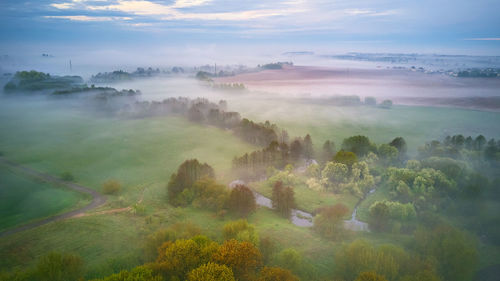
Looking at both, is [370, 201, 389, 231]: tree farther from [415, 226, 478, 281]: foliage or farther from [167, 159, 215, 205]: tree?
[167, 159, 215, 205]: tree

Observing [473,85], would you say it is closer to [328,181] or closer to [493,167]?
[493,167]

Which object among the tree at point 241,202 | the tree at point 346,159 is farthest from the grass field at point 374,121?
the tree at point 241,202

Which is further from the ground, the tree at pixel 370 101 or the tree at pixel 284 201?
the tree at pixel 370 101

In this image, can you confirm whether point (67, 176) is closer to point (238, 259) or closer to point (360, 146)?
point (238, 259)

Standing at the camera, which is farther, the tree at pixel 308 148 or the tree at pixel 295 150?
the tree at pixel 308 148

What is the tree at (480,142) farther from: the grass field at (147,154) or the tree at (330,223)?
the tree at (330,223)

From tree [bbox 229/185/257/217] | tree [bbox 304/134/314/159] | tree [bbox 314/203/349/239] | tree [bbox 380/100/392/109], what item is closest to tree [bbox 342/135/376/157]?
tree [bbox 304/134/314/159]

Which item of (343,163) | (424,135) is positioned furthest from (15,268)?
(424,135)
